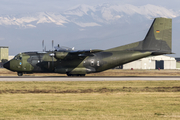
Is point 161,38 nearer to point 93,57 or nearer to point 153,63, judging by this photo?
point 93,57

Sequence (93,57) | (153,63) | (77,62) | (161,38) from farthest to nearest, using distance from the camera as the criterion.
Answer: (153,63), (161,38), (93,57), (77,62)

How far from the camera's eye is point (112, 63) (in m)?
40.0

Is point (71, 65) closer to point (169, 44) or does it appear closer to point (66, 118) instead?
point (169, 44)

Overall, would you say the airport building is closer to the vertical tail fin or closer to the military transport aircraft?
the vertical tail fin

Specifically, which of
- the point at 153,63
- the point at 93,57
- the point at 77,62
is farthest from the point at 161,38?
the point at 153,63

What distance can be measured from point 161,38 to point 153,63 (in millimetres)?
86820

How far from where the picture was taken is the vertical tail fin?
135ft

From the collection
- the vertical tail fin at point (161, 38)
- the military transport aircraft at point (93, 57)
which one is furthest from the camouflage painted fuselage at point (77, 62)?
the vertical tail fin at point (161, 38)

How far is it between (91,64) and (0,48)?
132m

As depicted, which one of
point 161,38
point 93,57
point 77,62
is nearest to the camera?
point 77,62

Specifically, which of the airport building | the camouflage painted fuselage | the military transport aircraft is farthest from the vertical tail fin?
the airport building

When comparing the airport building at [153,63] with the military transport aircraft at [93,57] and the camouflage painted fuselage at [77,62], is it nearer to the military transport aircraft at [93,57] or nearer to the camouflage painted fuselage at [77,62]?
the military transport aircraft at [93,57]

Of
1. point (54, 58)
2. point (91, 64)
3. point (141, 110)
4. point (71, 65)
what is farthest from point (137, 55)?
point (141, 110)

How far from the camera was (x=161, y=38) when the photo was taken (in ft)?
135
